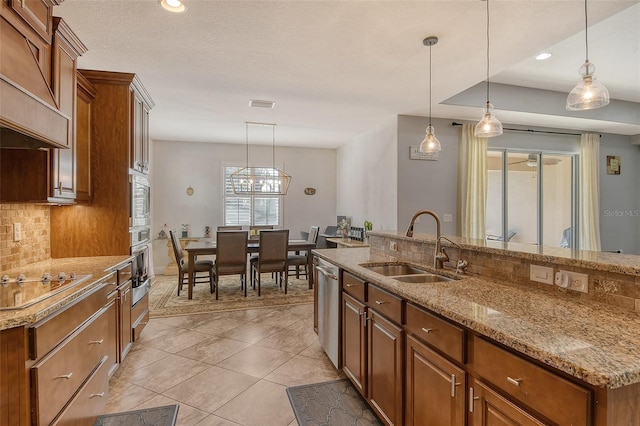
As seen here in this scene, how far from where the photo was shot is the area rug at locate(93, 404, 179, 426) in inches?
80.4

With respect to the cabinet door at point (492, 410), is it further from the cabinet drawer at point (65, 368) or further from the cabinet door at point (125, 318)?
the cabinet door at point (125, 318)

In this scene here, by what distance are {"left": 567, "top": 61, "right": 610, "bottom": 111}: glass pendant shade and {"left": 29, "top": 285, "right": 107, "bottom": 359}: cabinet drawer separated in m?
3.17

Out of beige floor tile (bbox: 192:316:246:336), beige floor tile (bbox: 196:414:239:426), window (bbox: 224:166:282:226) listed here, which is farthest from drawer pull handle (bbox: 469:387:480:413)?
window (bbox: 224:166:282:226)

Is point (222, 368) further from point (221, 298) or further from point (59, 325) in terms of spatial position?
point (221, 298)

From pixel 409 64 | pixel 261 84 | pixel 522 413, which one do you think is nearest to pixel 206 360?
pixel 522 413

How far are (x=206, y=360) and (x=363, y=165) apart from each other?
4.28m

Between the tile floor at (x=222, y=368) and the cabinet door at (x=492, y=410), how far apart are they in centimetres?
129

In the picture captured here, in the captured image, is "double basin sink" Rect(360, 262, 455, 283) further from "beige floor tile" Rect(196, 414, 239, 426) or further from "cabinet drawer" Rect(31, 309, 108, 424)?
"cabinet drawer" Rect(31, 309, 108, 424)

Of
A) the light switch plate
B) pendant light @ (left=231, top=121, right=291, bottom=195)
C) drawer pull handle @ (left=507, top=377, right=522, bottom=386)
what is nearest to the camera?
drawer pull handle @ (left=507, top=377, right=522, bottom=386)

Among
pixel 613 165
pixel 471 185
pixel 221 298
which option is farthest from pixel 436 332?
pixel 613 165

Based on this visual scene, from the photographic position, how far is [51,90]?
1862 mm

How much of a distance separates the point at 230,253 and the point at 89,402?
A: 297cm

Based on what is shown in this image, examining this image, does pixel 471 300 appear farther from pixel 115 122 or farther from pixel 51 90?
pixel 115 122

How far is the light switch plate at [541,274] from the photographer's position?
5.01 feet
